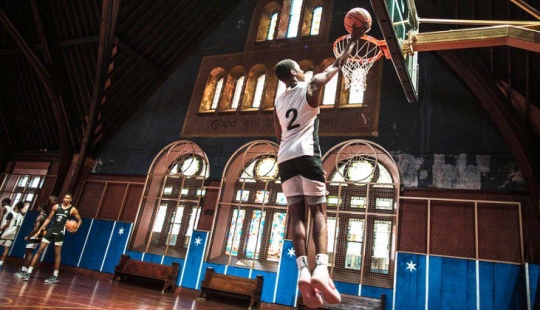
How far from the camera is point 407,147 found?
6906mm

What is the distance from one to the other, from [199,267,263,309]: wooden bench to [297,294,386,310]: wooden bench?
1016 mm

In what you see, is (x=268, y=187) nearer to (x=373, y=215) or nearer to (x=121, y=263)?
(x=373, y=215)

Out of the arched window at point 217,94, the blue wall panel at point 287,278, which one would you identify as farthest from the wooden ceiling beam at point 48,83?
the blue wall panel at point 287,278

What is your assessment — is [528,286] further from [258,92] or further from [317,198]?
[258,92]

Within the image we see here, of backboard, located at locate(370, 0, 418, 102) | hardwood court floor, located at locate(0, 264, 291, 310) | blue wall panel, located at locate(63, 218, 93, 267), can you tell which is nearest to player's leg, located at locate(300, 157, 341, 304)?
backboard, located at locate(370, 0, 418, 102)

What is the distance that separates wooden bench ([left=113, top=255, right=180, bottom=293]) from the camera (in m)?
7.14

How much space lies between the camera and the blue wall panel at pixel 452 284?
5.62 meters

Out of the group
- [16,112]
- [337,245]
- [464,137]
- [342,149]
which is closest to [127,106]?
[16,112]

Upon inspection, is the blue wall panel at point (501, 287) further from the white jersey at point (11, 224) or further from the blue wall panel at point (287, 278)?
the white jersey at point (11, 224)

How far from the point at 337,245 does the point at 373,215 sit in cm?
93

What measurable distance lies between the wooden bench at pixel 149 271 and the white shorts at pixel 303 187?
6.09 meters

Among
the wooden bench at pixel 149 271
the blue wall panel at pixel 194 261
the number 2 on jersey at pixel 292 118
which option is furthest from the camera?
the blue wall panel at pixel 194 261

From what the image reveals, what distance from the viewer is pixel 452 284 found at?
18.9ft

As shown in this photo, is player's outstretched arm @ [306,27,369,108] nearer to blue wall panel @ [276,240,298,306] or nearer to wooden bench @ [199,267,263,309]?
blue wall panel @ [276,240,298,306]
